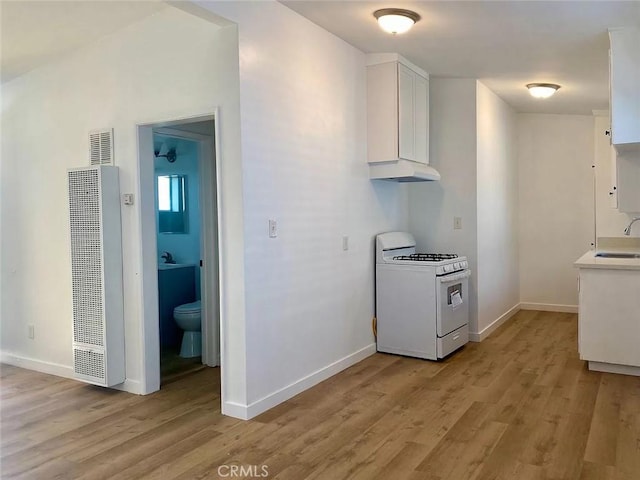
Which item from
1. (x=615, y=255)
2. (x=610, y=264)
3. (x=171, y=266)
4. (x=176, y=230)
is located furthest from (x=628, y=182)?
(x=176, y=230)

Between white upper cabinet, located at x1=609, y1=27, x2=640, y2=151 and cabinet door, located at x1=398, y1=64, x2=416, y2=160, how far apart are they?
1568 millimetres

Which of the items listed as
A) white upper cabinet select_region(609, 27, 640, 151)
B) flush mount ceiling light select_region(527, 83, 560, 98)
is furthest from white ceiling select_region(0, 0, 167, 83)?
flush mount ceiling light select_region(527, 83, 560, 98)

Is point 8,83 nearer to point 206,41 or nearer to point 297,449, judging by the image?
point 206,41

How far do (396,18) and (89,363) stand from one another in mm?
3217

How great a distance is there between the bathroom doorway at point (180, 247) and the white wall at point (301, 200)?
0.51 meters

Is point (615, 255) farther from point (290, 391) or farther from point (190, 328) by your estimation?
point (190, 328)

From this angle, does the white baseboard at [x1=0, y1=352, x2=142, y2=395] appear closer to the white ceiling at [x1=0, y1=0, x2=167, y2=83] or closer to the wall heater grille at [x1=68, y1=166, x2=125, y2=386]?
the wall heater grille at [x1=68, y1=166, x2=125, y2=386]

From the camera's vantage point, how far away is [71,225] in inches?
152

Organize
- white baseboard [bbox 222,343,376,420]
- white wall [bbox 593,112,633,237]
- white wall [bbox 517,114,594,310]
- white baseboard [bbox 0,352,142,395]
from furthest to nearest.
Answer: white wall [bbox 517,114,594,310] < white wall [bbox 593,112,633,237] < white baseboard [bbox 0,352,142,395] < white baseboard [bbox 222,343,376,420]

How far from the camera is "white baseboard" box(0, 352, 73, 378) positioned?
13.9 ft

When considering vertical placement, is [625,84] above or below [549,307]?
above

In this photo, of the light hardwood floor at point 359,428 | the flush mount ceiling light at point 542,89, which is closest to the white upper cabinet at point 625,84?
the flush mount ceiling light at point 542,89

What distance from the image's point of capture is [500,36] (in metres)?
3.86

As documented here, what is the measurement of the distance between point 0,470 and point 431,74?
4541mm
